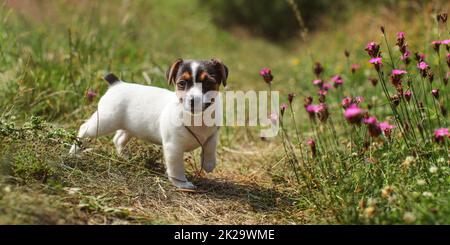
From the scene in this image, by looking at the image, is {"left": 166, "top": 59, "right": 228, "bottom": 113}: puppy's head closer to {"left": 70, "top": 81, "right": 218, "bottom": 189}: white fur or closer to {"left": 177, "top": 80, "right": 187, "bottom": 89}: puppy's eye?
{"left": 177, "top": 80, "right": 187, "bottom": 89}: puppy's eye

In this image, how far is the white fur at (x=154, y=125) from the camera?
143 inches

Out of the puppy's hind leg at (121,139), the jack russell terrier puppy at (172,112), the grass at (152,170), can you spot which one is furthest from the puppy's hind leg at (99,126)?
the puppy's hind leg at (121,139)

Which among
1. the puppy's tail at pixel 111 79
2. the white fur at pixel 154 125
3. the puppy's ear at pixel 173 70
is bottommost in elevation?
the white fur at pixel 154 125

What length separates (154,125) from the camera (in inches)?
151

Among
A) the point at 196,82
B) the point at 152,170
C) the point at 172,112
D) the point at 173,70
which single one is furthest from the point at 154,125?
the point at 196,82

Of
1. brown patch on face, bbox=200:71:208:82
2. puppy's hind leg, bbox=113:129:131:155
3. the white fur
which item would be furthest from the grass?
brown patch on face, bbox=200:71:208:82

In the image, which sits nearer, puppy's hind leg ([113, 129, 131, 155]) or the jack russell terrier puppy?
the jack russell terrier puppy

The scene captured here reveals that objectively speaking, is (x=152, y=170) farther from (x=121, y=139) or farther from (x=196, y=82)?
(x=196, y=82)

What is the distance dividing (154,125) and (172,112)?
0.84ft

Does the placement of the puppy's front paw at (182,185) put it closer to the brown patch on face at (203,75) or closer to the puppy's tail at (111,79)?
the brown patch on face at (203,75)

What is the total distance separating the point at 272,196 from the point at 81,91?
215 centimetres

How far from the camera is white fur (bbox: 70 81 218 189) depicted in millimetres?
3645

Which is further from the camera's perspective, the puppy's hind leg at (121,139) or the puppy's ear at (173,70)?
the puppy's hind leg at (121,139)

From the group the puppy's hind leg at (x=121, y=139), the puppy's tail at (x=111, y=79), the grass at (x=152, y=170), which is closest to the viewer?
the grass at (x=152, y=170)
